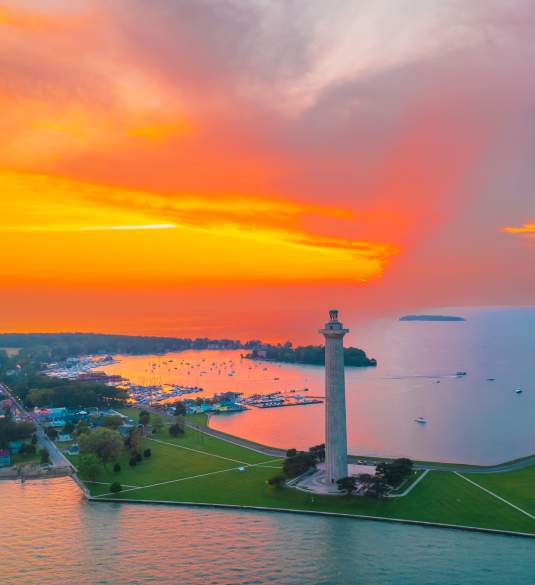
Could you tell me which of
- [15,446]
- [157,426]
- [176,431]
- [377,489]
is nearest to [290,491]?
[377,489]

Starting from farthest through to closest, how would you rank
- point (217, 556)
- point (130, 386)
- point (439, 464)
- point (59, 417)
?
point (130, 386) → point (59, 417) → point (439, 464) → point (217, 556)

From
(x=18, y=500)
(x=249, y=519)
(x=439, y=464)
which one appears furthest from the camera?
(x=439, y=464)

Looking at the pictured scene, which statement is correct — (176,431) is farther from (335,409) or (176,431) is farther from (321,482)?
(335,409)

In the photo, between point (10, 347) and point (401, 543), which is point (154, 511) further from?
→ point (10, 347)

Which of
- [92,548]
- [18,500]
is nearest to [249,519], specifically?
[92,548]

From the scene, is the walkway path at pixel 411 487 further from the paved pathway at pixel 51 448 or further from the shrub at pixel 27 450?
the shrub at pixel 27 450

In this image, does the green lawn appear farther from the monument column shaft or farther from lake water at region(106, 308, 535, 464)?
the monument column shaft
